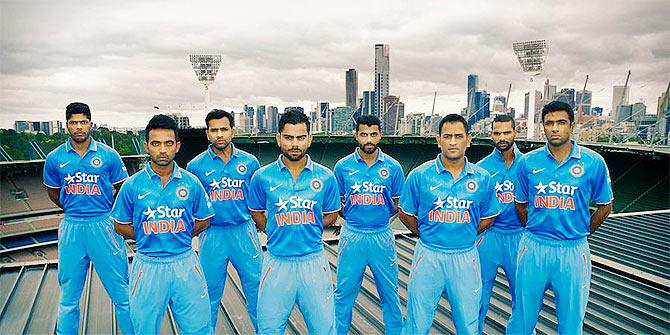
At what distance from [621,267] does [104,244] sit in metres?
5.69

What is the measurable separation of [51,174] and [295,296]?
8.29 ft

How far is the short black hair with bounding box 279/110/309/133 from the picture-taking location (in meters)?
2.93

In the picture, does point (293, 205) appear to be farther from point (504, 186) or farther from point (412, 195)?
point (504, 186)

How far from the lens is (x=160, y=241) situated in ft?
9.37

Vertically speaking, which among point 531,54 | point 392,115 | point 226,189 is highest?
point 531,54

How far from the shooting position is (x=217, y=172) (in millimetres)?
3861

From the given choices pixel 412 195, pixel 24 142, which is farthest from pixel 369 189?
pixel 24 142

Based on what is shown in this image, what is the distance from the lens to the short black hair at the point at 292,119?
2.93 metres

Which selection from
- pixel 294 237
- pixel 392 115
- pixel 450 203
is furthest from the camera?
pixel 392 115

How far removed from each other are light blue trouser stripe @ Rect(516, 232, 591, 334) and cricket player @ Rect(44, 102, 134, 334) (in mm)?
3351

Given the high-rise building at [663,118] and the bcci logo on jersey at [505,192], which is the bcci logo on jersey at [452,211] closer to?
the bcci logo on jersey at [505,192]

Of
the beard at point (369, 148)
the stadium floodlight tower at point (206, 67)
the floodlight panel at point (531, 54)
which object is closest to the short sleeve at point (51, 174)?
the beard at point (369, 148)

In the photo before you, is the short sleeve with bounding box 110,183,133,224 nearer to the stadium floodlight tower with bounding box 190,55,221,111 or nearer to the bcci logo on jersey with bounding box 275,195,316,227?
the bcci logo on jersey with bounding box 275,195,316,227

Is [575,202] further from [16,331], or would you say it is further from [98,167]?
[16,331]
